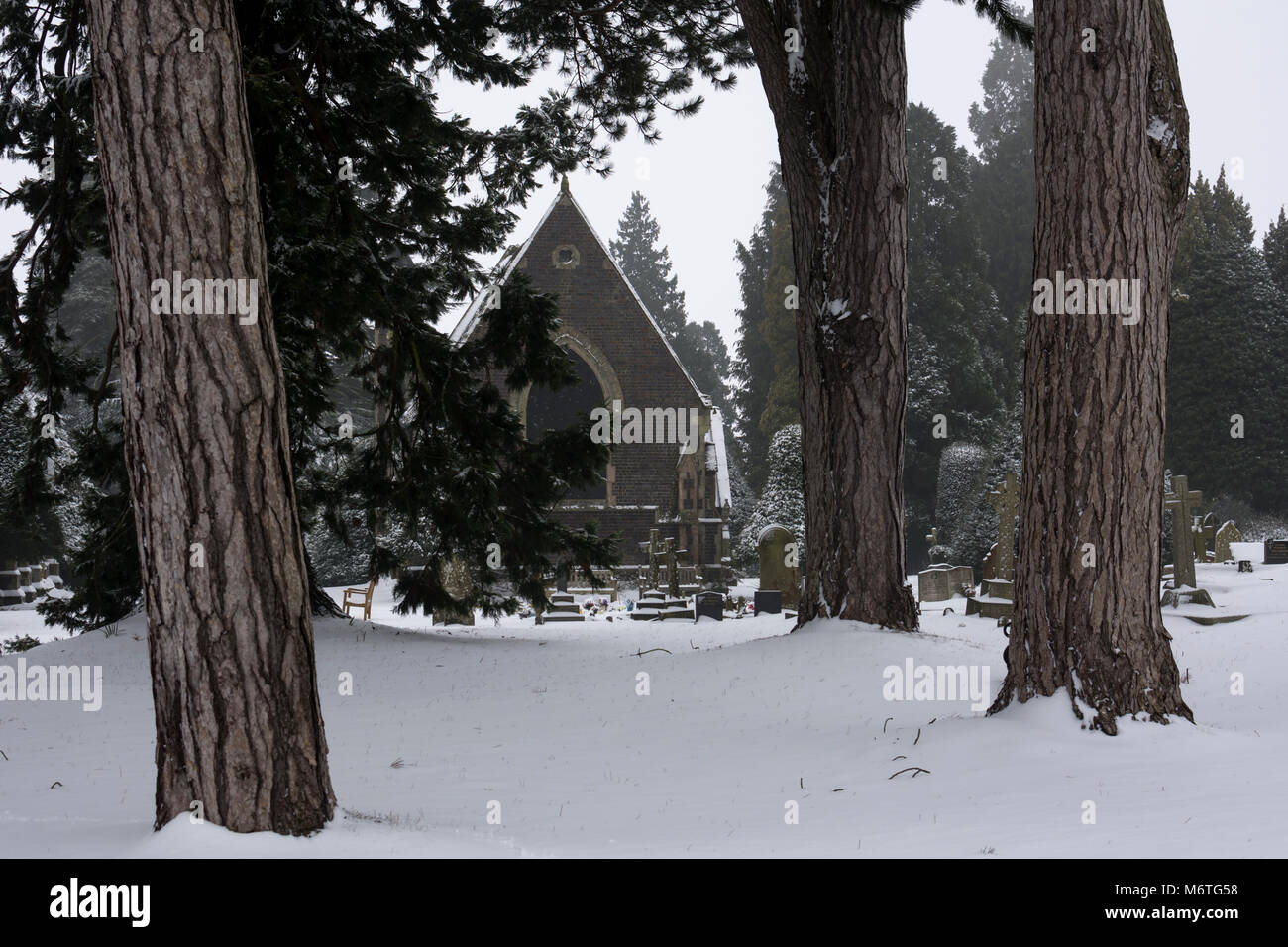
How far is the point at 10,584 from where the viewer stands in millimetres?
22391

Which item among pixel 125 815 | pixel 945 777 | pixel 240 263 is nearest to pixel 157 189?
pixel 240 263

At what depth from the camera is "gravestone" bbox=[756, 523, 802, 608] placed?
1683 centimetres

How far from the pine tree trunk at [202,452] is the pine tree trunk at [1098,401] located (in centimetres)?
382

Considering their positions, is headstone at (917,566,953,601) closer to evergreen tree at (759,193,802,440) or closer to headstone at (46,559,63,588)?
evergreen tree at (759,193,802,440)

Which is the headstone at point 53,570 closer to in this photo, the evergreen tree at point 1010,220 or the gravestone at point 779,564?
the gravestone at point 779,564

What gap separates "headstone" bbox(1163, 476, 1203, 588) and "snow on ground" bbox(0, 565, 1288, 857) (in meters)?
3.88

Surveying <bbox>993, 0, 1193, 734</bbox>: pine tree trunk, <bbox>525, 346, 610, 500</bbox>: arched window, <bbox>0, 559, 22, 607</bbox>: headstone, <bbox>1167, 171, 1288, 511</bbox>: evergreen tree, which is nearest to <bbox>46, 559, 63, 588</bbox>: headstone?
<bbox>0, 559, 22, 607</bbox>: headstone

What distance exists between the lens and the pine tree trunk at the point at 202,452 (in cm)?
356

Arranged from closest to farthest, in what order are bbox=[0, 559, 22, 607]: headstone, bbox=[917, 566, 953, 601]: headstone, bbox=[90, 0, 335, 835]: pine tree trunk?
bbox=[90, 0, 335, 835]: pine tree trunk → bbox=[917, 566, 953, 601]: headstone → bbox=[0, 559, 22, 607]: headstone

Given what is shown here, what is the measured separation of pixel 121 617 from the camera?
1117 cm

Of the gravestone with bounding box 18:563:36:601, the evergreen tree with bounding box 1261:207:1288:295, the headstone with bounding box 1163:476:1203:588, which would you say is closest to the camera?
the headstone with bounding box 1163:476:1203:588

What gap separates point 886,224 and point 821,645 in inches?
147

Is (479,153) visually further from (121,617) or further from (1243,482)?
(1243,482)

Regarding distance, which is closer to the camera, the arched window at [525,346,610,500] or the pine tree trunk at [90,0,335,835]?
the pine tree trunk at [90,0,335,835]
